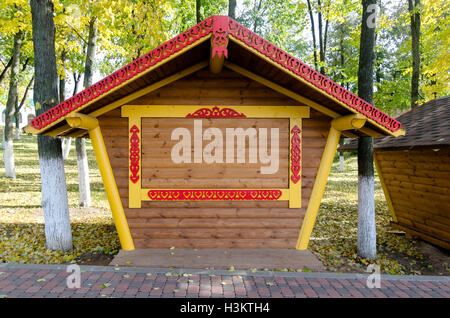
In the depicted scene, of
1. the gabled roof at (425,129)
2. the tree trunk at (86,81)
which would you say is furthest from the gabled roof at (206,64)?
the tree trunk at (86,81)

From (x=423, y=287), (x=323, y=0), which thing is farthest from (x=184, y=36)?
(x=323, y=0)

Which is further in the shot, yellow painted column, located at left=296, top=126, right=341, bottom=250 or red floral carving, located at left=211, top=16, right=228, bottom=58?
yellow painted column, located at left=296, top=126, right=341, bottom=250

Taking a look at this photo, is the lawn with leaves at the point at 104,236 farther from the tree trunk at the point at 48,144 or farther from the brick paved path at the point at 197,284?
the brick paved path at the point at 197,284

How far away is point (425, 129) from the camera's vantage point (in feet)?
22.3

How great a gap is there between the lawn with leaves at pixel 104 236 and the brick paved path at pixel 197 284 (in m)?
0.70

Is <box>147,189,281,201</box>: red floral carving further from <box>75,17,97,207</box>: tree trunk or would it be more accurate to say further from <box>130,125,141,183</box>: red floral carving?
<box>75,17,97,207</box>: tree trunk

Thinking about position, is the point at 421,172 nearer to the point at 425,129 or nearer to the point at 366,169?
the point at 425,129

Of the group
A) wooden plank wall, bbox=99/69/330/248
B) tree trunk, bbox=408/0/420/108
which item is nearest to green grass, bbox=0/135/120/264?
wooden plank wall, bbox=99/69/330/248

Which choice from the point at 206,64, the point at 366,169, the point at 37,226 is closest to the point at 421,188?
the point at 366,169

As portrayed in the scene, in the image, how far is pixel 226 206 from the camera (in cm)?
555

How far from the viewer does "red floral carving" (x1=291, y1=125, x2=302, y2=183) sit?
5.54 metres

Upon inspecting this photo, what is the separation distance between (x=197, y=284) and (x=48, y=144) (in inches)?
167

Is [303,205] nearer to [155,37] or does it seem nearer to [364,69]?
[364,69]

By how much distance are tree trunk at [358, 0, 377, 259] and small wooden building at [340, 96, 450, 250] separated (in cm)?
115
